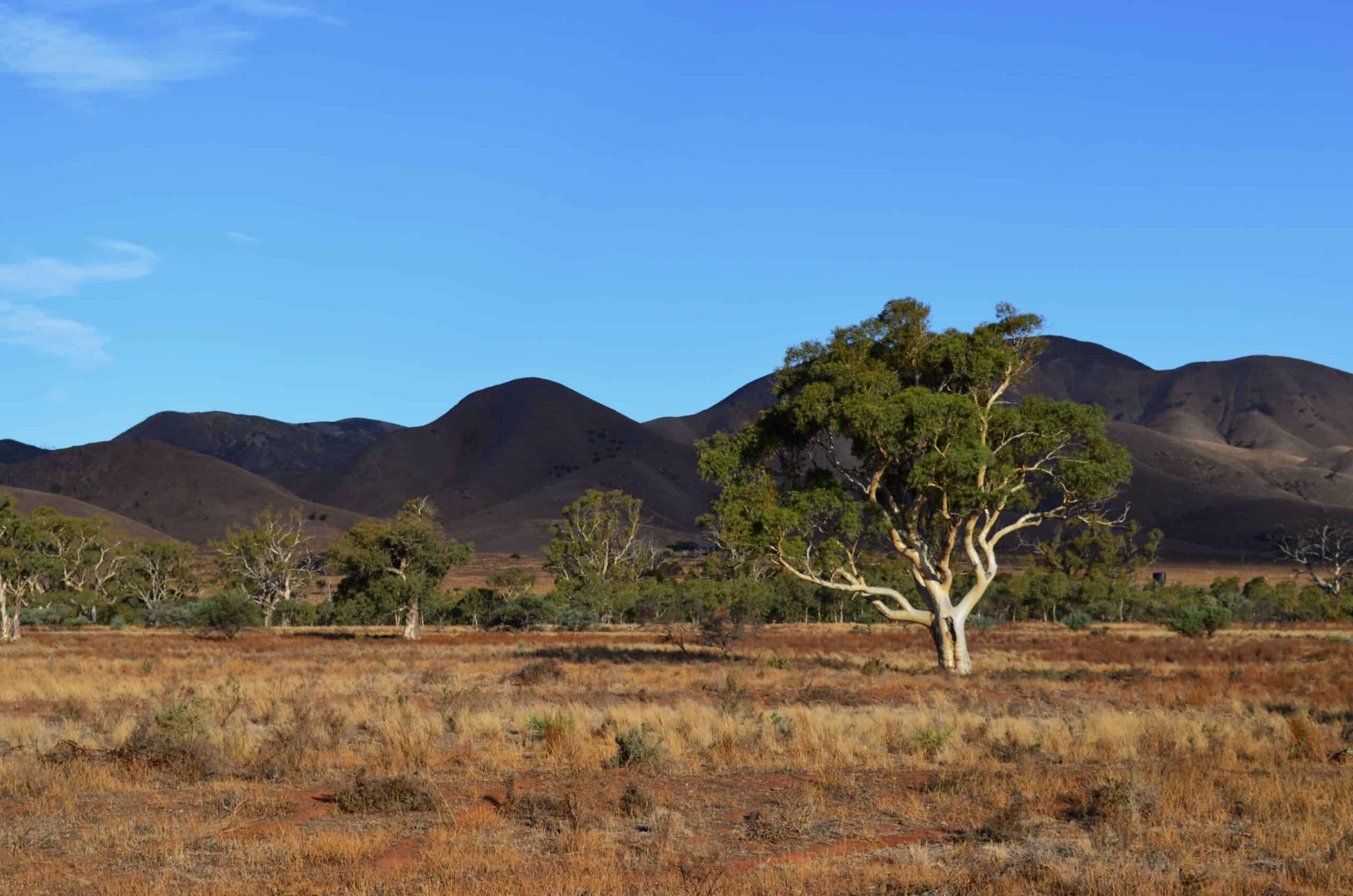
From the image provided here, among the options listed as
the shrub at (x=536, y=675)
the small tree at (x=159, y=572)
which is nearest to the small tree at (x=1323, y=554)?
the shrub at (x=536, y=675)

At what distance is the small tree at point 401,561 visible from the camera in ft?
181

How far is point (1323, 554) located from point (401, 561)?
52417 mm

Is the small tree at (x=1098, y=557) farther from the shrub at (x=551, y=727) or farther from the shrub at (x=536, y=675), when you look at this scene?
the shrub at (x=551, y=727)

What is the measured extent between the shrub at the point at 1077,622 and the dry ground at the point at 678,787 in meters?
33.9

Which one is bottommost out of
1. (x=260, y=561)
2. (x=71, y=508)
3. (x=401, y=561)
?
(x=260, y=561)

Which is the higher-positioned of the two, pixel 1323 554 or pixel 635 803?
pixel 1323 554

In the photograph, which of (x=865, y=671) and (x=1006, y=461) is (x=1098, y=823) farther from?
(x=1006, y=461)

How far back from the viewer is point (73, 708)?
2206cm

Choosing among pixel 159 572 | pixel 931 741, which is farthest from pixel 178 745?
pixel 159 572

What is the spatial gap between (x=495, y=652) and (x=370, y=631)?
23.5 m

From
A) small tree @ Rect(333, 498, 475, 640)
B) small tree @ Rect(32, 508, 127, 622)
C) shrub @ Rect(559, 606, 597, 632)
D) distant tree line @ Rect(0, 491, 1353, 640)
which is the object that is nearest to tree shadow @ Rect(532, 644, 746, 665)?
distant tree line @ Rect(0, 491, 1353, 640)

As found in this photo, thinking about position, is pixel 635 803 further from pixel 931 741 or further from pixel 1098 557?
pixel 1098 557

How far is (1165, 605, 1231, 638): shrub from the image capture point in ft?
165

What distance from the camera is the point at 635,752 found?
1571cm
